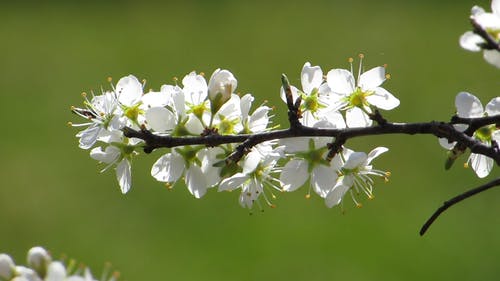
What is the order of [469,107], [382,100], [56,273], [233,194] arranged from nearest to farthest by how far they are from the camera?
[56,273] → [469,107] → [382,100] → [233,194]

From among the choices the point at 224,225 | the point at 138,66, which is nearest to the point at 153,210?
the point at 224,225

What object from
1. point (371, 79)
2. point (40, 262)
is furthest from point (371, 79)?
point (40, 262)

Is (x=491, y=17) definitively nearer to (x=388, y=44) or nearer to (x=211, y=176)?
(x=211, y=176)

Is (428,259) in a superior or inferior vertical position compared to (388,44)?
inferior

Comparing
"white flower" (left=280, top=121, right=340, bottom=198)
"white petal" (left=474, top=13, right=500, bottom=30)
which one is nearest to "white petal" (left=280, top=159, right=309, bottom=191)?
"white flower" (left=280, top=121, right=340, bottom=198)

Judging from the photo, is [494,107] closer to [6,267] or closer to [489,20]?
[489,20]

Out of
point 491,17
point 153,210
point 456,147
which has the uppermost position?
point 491,17
